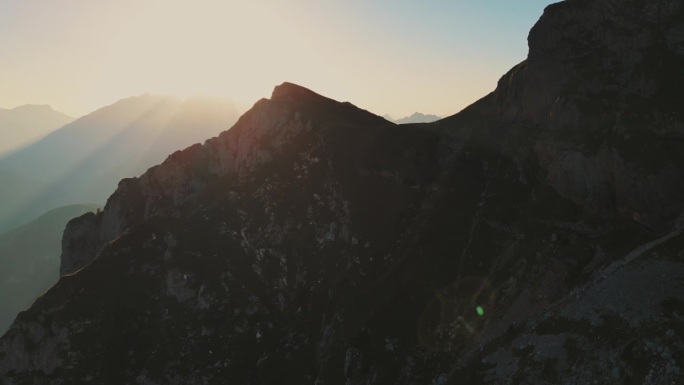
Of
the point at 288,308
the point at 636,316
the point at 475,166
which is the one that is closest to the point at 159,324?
the point at 288,308

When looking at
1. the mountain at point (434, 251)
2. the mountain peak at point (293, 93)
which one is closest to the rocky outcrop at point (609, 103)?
the mountain at point (434, 251)

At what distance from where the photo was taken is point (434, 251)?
7531 centimetres

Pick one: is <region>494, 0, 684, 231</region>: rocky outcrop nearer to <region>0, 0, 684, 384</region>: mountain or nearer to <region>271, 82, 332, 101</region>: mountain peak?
<region>0, 0, 684, 384</region>: mountain

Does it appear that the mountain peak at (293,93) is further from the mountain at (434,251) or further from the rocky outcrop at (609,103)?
the rocky outcrop at (609,103)

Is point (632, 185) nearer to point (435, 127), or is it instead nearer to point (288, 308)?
point (435, 127)

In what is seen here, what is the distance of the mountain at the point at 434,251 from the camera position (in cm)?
5019

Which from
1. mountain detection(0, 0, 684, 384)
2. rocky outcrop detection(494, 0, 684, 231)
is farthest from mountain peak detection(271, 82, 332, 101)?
rocky outcrop detection(494, 0, 684, 231)

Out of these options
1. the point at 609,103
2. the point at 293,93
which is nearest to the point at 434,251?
the point at 609,103

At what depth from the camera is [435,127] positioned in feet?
362

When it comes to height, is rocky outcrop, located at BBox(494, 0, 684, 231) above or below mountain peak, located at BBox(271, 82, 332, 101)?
below

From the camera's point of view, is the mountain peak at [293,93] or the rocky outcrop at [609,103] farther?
the mountain peak at [293,93]

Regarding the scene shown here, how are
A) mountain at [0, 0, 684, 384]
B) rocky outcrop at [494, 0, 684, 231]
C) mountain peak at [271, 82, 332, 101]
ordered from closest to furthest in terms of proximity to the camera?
mountain at [0, 0, 684, 384] → rocky outcrop at [494, 0, 684, 231] → mountain peak at [271, 82, 332, 101]

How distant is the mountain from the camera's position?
50.2 meters

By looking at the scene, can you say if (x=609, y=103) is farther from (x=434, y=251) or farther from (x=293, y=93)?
(x=293, y=93)
